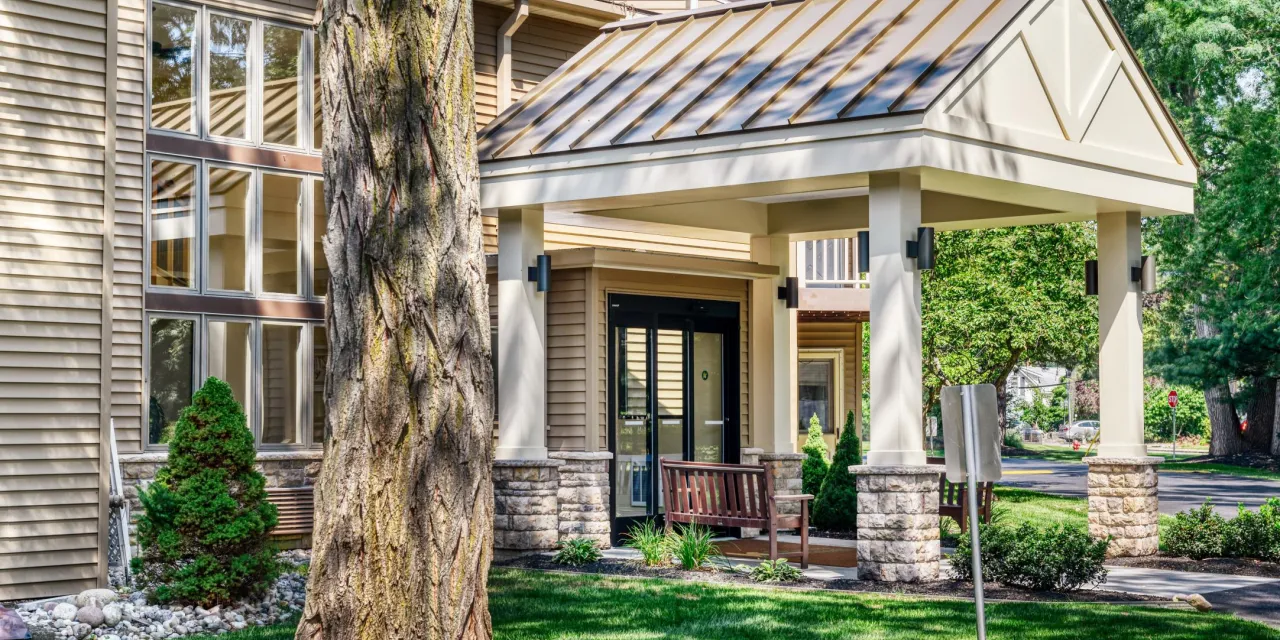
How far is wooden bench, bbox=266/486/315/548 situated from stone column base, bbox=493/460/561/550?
1972 mm

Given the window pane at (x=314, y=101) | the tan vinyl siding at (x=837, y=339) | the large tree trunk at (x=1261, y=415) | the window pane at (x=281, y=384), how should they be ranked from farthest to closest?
1. the large tree trunk at (x=1261, y=415)
2. the tan vinyl siding at (x=837, y=339)
3. the window pane at (x=314, y=101)
4. the window pane at (x=281, y=384)

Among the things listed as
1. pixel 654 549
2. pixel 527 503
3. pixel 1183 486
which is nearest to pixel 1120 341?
pixel 654 549

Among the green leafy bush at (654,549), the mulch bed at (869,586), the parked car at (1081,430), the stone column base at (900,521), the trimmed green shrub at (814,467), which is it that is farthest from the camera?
the parked car at (1081,430)

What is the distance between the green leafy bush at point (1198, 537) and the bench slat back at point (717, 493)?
4149 millimetres

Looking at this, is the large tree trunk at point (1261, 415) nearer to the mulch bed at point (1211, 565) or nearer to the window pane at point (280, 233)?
the mulch bed at point (1211, 565)

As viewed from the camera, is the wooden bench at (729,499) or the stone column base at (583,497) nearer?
the wooden bench at (729,499)

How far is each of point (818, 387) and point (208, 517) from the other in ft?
62.5

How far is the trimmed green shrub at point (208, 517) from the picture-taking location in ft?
35.3

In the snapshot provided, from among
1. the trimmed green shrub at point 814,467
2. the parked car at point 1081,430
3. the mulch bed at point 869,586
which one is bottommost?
the parked car at point 1081,430

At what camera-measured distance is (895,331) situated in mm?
12031

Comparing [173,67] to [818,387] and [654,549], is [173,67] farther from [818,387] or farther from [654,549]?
[818,387]

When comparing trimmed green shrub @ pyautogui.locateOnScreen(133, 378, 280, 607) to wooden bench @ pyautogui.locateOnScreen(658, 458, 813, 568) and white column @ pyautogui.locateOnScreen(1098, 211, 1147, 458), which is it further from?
white column @ pyautogui.locateOnScreen(1098, 211, 1147, 458)

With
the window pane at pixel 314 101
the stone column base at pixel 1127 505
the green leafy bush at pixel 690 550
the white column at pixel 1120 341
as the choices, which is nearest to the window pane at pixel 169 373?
the window pane at pixel 314 101

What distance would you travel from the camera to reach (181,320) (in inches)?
559
